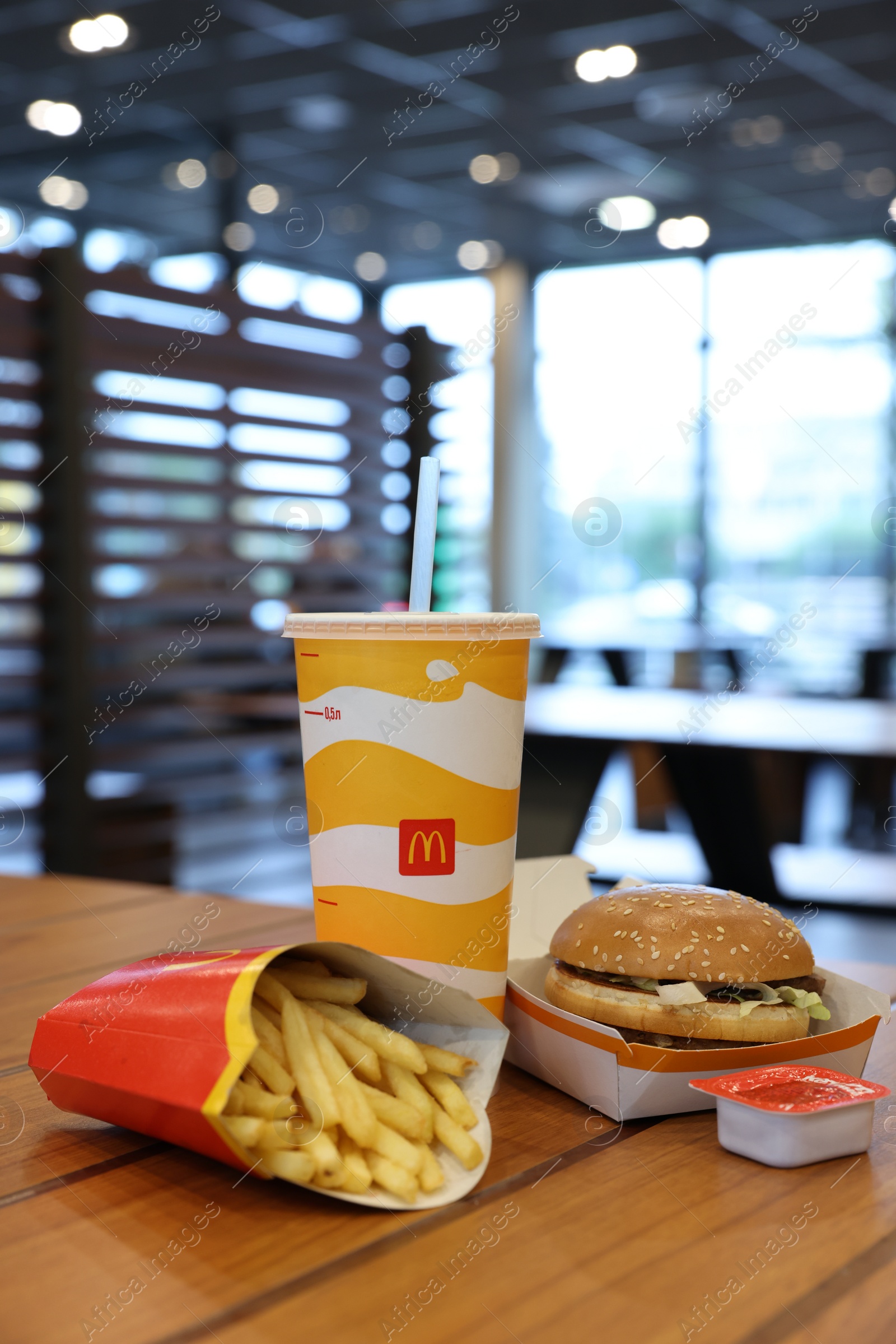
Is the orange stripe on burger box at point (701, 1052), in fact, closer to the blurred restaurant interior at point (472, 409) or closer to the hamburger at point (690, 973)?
the hamburger at point (690, 973)

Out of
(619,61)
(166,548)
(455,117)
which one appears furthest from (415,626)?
(455,117)

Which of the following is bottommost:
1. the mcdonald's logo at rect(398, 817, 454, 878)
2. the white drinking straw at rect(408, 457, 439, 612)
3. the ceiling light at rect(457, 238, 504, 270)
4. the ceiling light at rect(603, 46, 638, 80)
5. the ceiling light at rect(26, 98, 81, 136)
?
the mcdonald's logo at rect(398, 817, 454, 878)

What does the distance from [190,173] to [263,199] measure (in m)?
0.61

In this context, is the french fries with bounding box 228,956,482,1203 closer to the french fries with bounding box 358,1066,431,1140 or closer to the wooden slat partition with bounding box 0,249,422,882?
the french fries with bounding box 358,1066,431,1140

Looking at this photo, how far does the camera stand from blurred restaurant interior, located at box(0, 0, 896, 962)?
3629mm

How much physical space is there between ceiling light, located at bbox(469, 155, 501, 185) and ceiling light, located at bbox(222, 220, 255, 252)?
1.47m

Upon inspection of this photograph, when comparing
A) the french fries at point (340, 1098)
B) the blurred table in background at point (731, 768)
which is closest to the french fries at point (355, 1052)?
the french fries at point (340, 1098)

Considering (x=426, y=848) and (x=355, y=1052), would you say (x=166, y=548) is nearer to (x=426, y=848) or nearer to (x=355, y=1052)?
(x=426, y=848)

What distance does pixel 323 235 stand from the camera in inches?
328

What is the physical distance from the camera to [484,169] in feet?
23.1

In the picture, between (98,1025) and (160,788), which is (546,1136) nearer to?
(98,1025)

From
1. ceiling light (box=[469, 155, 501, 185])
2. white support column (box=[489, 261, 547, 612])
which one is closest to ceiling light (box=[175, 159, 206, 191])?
ceiling light (box=[469, 155, 501, 185])

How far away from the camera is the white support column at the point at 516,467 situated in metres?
9.66

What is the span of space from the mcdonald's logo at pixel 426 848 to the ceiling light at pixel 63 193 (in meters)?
7.17
